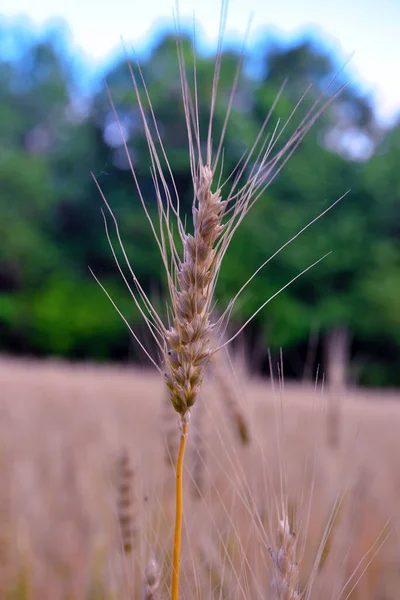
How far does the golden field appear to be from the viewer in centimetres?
79

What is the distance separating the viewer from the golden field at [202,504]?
2.59ft

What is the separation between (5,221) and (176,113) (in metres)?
6.62

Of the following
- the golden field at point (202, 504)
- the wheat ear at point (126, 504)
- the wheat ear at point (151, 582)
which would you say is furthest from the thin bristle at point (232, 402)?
the wheat ear at point (151, 582)

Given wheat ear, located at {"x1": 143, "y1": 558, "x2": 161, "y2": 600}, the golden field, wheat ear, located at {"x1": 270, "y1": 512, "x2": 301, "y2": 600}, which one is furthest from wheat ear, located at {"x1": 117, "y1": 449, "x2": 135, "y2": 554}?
wheat ear, located at {"x1": 270, "y1": 512, "x2": 301, "y2": 600}

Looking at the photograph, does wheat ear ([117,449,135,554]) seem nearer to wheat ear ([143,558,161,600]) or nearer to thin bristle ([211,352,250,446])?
wheat ear ([143,558,161,600])

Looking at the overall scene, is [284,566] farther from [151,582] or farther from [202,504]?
[202,504]

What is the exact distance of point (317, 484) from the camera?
2219 mm

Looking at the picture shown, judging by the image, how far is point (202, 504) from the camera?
1.06 meters

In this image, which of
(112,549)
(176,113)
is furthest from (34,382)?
(176,113)

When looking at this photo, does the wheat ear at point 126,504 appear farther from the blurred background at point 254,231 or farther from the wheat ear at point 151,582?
the blurred background at point 254,231

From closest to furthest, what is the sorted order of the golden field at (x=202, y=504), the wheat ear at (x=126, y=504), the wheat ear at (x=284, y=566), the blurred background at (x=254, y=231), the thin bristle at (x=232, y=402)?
the wheat ear at (x=284, y=566)
the golden field at (x=202, y=504)
the wheat ear at (x=126, y=504)
the thin bristle at (x=232, y=402)
the blurred background at (x=254, y=231)

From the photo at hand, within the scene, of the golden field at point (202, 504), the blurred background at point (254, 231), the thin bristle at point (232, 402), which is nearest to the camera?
the golden field at point (202, 504)

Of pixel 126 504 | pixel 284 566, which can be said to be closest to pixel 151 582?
pixel 284 566

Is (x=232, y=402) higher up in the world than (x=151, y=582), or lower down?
higher up
